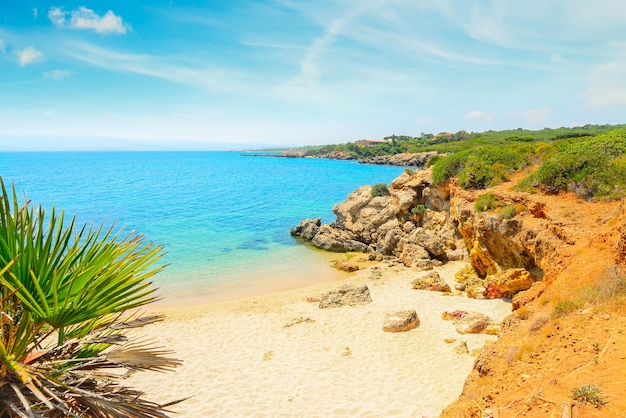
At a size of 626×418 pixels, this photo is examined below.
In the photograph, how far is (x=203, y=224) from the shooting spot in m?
34.8

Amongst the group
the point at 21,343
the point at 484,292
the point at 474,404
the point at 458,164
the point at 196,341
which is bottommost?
the point at 196,341

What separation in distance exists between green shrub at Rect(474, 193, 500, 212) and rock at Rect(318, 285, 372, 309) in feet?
20.2

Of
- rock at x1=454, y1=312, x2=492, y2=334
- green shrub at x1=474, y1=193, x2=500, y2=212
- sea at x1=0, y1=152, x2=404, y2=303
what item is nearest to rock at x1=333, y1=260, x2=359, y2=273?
sea at x1=0, y1=152, x2=404, y2=303

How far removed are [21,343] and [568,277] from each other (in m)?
10.1

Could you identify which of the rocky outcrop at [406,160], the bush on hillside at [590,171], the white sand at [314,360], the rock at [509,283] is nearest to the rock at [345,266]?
the white sand at [314,360]

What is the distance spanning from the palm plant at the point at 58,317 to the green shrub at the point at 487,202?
14865 millimetres

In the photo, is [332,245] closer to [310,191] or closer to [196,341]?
[196,341]

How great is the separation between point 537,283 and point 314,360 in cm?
682

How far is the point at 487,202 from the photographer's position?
15.7 m

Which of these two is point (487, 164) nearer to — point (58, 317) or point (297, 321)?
point (297, 321)

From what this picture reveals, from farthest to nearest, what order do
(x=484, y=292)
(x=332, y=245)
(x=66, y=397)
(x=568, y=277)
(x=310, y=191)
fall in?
(x=310, y=191) < (x=332, y=245) < (x=484, y=292) < (x=568, y=277) < (x=66, y=397)

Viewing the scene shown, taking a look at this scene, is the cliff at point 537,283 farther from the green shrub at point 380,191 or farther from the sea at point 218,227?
the green shrub at point 380,191

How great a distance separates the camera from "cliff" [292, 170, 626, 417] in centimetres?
511

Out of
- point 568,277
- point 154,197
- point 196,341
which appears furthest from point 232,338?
point 154,197
